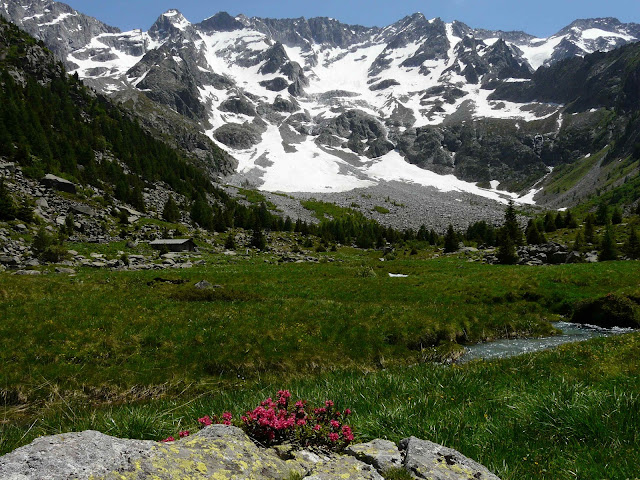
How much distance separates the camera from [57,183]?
58.2m

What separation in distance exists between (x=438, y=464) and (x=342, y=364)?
1197cm

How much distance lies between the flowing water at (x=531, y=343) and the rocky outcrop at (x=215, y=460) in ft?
43.8

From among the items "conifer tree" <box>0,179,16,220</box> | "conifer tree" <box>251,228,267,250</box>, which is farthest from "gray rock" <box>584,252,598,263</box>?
"conifer tree" <box>0,179,16,220</box>

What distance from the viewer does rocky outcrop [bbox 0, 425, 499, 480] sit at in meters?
3.14

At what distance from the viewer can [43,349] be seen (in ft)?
44.8

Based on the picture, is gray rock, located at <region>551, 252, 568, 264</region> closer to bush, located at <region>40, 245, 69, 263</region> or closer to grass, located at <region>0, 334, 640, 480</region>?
grass, located at <region>0, 334, 640, 480</region>

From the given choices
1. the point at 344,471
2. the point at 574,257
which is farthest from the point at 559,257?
the point at 344,471

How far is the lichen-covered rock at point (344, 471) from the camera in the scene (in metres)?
4.11

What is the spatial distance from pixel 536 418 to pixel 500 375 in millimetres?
4461

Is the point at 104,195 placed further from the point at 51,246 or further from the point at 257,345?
the point at 257,345

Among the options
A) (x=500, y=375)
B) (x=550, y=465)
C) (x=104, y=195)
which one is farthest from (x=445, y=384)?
(x=104, y=195)

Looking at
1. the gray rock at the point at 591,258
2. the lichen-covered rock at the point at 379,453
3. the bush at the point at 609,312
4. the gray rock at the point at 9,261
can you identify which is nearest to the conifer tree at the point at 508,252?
the gray rock at the point at 591,258

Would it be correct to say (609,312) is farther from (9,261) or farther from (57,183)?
(57,183)

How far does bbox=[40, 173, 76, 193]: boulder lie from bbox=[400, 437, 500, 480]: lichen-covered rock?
71765mm
